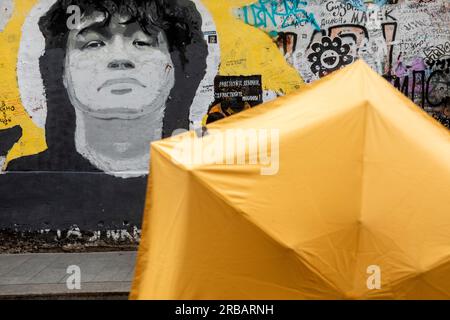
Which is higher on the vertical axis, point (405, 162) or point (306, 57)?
point (306, 57)

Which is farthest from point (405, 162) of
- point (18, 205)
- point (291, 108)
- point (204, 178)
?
point (18, 205)

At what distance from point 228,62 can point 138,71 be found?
1.42 metres

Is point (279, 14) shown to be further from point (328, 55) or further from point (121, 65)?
point (121, 65)

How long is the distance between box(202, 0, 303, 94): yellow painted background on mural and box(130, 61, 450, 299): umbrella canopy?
17.0ft

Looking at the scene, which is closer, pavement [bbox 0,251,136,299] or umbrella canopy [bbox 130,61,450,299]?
umbrella canopy [bbox 130,61,450,299]

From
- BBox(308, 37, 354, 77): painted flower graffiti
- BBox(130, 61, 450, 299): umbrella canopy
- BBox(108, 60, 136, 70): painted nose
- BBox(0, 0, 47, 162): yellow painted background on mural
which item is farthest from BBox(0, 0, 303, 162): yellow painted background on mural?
BBox(130, 61, 450, 299): umbrella canopy

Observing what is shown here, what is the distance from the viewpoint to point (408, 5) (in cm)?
805

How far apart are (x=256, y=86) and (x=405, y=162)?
18.3ft

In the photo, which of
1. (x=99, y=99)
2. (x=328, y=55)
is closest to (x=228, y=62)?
(x=328, y=55)

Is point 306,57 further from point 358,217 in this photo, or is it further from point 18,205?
point 358,217

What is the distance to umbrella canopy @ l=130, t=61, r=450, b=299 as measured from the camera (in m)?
2.67

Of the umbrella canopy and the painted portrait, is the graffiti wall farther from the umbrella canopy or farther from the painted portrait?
the umbrella canopy

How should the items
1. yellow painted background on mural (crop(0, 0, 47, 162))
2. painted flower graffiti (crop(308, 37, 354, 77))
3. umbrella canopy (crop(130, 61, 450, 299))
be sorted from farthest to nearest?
1. painted flower graffiti (crop(308, 37, 354, 77))
2. yellow painted background on mural (crop(0, 0, 47, 162))
3. umbrella canopy (crop(130, 61, 450, 299))

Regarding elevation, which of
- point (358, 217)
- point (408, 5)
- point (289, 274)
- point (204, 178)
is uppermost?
point (408, 5)
